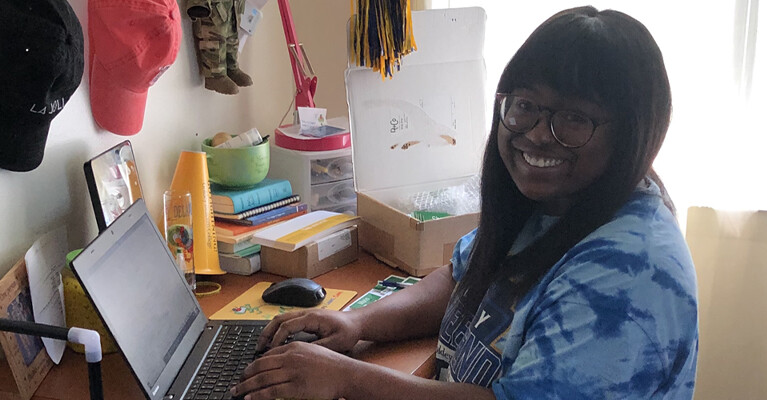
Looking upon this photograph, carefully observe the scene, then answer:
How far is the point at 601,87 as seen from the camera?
865mm

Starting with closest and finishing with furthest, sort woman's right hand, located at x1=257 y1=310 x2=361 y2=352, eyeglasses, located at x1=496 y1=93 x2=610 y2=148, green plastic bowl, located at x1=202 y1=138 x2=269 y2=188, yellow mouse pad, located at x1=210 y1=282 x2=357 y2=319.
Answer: eyeglasses, located at x1=496 y1=93 x2=610 y2=148
woman's right hand, located at x1=257 y1=310 x2=361 y2=352
yellow mouse pad, located at x1=210 y1=282 x2=357 y2=319
green plastic bowl, located at x1=202 y1=138 x2=269 y2=188

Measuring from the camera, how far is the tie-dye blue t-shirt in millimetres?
778

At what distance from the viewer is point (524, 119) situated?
0.96 meters

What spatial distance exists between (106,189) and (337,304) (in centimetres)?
48

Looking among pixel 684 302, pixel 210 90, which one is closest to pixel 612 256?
pixel 684 302

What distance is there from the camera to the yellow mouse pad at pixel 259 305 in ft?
4.26

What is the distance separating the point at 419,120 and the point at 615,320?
110 centimetres

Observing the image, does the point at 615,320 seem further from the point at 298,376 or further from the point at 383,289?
the point at 383,289

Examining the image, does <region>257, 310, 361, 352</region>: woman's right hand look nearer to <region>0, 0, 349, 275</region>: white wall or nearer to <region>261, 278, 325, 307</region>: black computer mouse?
<region>261, 278, 325, 307</region>: black computer mouse

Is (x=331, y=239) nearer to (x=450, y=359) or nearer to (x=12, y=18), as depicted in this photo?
(x=450, y=359)

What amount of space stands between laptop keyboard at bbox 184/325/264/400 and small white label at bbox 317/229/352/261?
1.05ft

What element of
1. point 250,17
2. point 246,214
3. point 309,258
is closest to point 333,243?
point 309,258

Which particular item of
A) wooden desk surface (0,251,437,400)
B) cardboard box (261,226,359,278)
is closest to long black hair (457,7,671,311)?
wooden desk surface (0,251,437,400)

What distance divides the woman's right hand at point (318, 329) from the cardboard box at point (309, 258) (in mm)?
312
